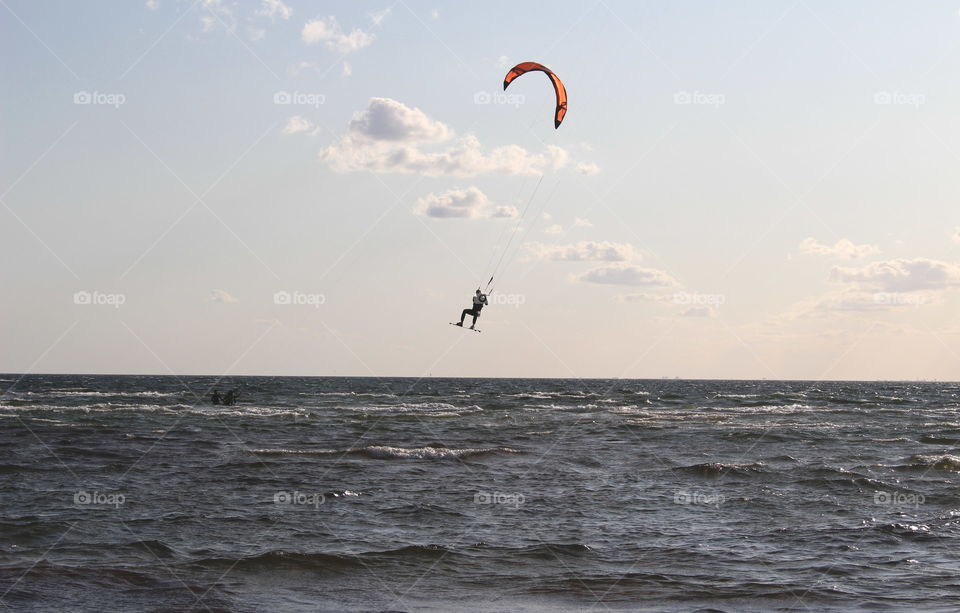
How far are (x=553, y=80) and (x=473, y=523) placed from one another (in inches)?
450

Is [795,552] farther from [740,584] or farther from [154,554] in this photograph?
[154,554]

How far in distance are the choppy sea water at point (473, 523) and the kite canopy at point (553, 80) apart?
9.21m

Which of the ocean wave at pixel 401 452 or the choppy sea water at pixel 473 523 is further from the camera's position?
the ocean wave at pixel 401 452

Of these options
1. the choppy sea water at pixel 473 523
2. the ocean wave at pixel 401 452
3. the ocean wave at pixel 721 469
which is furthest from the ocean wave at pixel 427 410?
the ocean wave at pixel 721 469

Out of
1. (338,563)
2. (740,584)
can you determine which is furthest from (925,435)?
(338,563)

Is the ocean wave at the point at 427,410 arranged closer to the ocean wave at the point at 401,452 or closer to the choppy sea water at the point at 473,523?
the choppy sea water at the point at 473,523

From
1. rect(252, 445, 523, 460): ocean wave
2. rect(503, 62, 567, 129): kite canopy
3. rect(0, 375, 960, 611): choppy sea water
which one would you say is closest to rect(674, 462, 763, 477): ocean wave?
rect(0, 375, 960, 611): choppy sea water

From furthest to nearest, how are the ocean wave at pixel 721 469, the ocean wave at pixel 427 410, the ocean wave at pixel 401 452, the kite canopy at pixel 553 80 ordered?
the ocean wave at pixel 427 410, the ocean wave at pixel 401 452, the ocean wave at pixel 721 469, the kite canopy at pixel 553 80

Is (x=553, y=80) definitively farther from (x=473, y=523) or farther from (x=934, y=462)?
(x=934, y=462)

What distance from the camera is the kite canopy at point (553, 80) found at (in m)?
20.4

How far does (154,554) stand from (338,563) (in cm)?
300

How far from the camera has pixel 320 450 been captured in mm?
27047

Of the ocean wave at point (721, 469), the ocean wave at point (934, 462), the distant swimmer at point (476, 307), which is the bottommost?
the ocean wave at point (721, 469)

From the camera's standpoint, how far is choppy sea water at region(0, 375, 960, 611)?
11523mm
